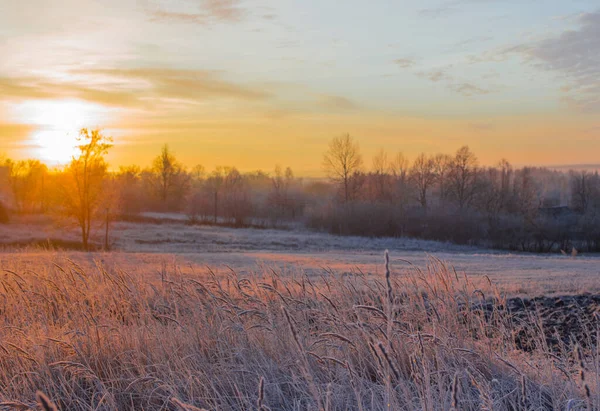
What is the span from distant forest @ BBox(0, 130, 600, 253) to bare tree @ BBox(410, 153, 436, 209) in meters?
0.16

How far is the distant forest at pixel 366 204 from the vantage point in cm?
3919

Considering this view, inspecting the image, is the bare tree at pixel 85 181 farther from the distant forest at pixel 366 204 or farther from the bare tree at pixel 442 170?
the bare tree at pixel 442 170

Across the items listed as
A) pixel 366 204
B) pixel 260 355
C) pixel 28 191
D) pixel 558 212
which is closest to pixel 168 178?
pixel 28 191

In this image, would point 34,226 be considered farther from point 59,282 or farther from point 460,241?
point 59,282

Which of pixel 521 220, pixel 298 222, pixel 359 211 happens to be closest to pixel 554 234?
pixel 521 220

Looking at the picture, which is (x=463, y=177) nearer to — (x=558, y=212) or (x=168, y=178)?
(x=558, y=212)

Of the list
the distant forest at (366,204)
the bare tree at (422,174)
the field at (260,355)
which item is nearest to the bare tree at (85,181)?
the distant forest at (366,204)

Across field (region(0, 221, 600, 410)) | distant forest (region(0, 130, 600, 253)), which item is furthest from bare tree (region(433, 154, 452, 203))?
field (region(0, 221, 600, 410))

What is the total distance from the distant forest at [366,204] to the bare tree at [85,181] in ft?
0.23

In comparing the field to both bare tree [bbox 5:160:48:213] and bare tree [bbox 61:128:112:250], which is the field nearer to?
bare tree [bbox 61:128:112:250]

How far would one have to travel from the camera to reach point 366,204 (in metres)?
62.7

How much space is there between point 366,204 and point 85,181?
3565cm

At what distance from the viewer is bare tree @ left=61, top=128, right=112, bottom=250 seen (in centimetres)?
3566

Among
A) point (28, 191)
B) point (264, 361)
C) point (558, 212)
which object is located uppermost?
point (28, 191)
